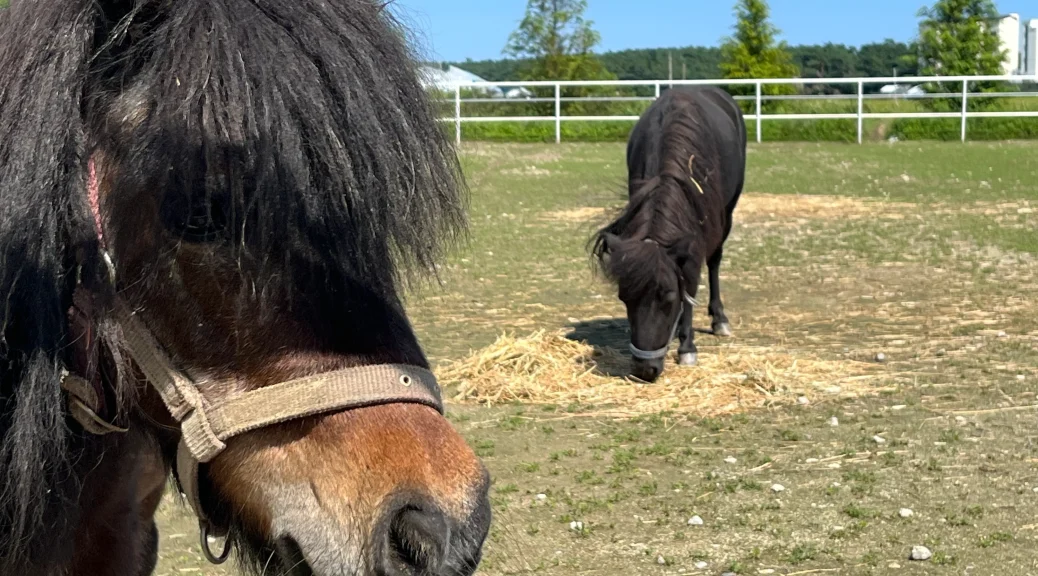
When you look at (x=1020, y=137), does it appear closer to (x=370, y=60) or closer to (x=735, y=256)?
(x=735, y=256)

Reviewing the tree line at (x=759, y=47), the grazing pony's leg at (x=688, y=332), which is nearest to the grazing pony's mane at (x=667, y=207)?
the grazing pony's leg at (x=688, y=332)

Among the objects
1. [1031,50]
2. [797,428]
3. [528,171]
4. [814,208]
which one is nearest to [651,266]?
[797,428]

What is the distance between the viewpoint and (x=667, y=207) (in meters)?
6.33

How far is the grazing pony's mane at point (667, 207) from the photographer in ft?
19.9

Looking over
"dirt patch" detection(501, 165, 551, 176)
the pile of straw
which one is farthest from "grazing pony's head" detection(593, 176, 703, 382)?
"dirt patch" detection(501, 165, 551, 176)

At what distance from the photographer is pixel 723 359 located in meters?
6.38

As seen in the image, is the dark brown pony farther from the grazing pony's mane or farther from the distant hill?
the distant hill

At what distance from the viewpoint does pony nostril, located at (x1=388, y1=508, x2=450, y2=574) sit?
1.41 metres

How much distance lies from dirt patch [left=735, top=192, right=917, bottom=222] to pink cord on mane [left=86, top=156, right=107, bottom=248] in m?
11.1

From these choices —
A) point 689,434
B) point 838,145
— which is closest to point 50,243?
point 689,434

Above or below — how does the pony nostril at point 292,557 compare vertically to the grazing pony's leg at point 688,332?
above

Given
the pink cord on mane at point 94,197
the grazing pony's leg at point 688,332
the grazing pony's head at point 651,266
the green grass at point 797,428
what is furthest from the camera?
the grazing pony's leg at point 688,332

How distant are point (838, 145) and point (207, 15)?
21754 mm

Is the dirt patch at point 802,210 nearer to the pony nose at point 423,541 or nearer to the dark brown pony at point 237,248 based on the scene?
the dark brown pony at point 237,248
